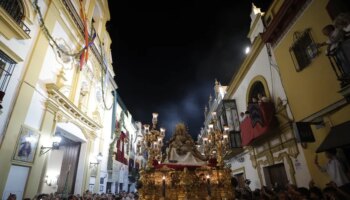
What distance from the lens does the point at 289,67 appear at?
7477 millimetres

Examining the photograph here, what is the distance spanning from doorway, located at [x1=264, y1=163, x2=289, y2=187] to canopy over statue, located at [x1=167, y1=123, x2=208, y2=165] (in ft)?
12.9

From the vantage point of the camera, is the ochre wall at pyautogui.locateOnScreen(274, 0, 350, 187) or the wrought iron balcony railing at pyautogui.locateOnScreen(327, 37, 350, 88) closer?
the wrought iron balcony railing at pyautogui.locateOnScreen(327, 37, 350, 88)

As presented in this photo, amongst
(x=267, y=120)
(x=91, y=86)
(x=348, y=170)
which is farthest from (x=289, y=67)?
(x=91, y=86)

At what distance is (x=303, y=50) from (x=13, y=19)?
9.88m

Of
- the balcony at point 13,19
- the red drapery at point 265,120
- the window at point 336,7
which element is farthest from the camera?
the red drapery at point 265,120

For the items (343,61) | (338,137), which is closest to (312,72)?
(343,61)

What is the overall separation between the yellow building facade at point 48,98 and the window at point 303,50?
9.52 m

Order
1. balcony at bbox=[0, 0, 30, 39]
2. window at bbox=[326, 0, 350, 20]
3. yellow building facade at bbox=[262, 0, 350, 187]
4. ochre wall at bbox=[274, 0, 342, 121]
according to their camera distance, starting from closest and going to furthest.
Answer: window at bbox=[326, 0, 350, 20], yellow building facade at bbox=[262, 0, 350, 187], ochre wall at bbox=[274, 0, 342, 121], balcony at bbox=[0, 0, 30, 39]

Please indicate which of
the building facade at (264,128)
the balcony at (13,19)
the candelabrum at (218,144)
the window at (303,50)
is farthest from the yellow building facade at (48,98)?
the window at (303,50)

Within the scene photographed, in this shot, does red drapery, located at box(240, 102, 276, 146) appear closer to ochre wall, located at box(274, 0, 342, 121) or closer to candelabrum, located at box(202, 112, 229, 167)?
ochre wall, located at box(274, 0, 342, 121)

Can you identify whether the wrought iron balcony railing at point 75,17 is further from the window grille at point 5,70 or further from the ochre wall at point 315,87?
the ochre wall at point 315,87

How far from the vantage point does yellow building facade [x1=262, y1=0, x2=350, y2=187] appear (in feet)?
17.1

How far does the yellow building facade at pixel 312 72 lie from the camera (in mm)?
5199

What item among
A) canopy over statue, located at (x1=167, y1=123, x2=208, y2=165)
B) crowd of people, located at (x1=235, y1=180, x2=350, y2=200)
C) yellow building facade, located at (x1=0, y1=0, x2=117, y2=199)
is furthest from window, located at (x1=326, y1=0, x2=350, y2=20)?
yellow building facade, located at (x1=0, y1=0, x2=117, y2=199)
